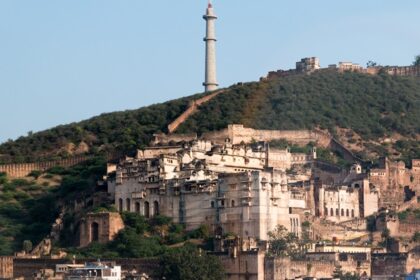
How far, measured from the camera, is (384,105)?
115688mm

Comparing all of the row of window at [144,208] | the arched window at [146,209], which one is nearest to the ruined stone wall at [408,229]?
the row of window at [144,208]

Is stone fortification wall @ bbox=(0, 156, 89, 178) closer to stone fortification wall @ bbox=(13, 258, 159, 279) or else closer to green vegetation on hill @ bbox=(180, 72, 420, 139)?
green vegetation on hill @ bbox=(180, 72, 420, 139)

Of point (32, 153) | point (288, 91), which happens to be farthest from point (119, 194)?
point (288, 91)

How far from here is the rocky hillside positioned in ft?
350

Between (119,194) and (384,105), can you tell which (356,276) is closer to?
(119,194)

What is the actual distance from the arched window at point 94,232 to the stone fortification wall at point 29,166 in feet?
50.6

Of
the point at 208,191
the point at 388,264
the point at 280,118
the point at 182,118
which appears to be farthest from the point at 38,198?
the point at 388,264

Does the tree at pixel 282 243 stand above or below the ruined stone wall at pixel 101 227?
below

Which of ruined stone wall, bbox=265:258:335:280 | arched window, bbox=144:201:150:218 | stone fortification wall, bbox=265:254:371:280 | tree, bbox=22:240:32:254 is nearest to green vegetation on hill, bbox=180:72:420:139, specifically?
arched window, bbox=144:201:150:218

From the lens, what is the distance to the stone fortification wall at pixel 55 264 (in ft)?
271

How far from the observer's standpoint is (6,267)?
85188 mm

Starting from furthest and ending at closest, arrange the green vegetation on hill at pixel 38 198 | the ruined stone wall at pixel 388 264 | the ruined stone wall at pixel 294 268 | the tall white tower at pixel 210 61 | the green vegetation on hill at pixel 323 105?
the tall white tower at pixel 210 61 → the green vegetation on hill at pixel 323 105 → the green vegetation on hill at pixel 38 198 → the ruined stone wall at pixel 388 264 → the ruined stone wall at pixel 294 268

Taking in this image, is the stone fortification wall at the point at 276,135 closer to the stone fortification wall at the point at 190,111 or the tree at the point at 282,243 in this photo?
the stone fortification wall at the point at 190,111

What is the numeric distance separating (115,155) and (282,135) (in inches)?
387
